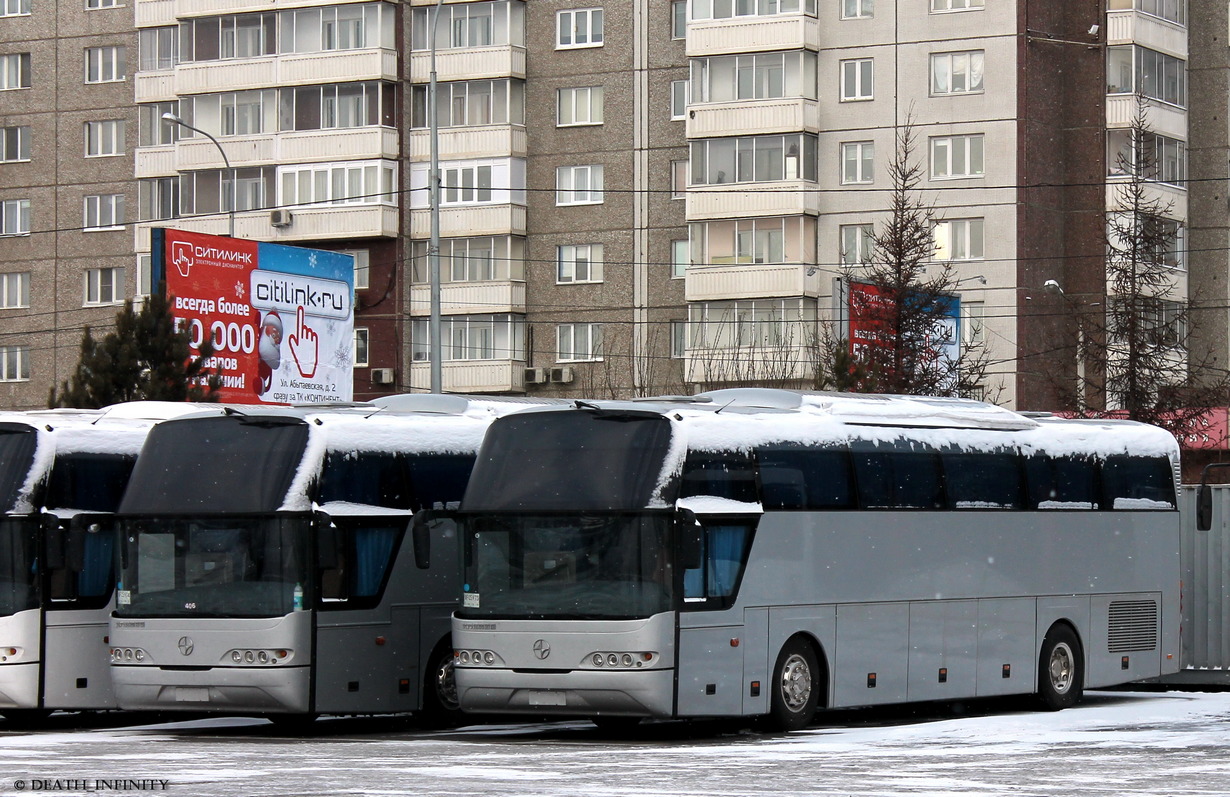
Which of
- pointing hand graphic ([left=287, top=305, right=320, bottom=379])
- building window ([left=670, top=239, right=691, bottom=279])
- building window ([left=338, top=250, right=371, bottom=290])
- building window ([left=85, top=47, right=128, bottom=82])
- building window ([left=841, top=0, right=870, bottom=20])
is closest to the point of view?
pointing hand graphic ([left=287, top=305, right=320, bottom=379])

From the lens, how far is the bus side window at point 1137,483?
23.6 meters

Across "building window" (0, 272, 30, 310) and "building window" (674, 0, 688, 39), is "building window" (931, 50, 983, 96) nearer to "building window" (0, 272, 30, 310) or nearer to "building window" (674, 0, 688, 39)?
"building window" (674, 0, 688, 39)

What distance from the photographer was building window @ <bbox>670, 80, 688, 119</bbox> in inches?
2462

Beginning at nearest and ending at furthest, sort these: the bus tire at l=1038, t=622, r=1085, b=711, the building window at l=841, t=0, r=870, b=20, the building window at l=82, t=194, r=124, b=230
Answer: the bus tire at l=1038, t=622, r=1085, b=711
the building window at l=841, t=0, r=870, b=20
the building window at l=82, t=194, r=124, b=230

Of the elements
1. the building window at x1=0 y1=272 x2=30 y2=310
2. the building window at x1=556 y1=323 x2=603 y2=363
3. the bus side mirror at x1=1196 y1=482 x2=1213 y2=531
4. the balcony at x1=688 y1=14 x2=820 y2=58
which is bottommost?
the bus side mirror at x1=1196 y1=482 x2=1213 y2=531

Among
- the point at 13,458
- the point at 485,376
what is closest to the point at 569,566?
the point at 13,458

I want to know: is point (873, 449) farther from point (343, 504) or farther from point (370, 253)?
point (370, 253)

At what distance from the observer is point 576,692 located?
1831 cm

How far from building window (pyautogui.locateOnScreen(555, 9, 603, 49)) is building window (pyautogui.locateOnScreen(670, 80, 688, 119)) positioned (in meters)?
2.69

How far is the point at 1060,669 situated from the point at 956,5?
129ft

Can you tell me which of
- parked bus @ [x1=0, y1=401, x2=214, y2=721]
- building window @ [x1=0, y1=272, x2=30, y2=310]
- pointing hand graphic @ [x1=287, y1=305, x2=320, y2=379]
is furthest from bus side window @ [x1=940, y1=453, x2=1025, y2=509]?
building window @ [x1=0, y1=272, x2=30, y2=310]

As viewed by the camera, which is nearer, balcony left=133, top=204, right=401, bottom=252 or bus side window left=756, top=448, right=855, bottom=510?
bus side window left=756, top=448, right=855, bottom=510

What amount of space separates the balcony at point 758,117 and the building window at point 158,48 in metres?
17.7

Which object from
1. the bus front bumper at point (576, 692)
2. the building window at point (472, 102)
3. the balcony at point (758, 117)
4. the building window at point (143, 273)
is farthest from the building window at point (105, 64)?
the bus front bumper at point (576, 692)
